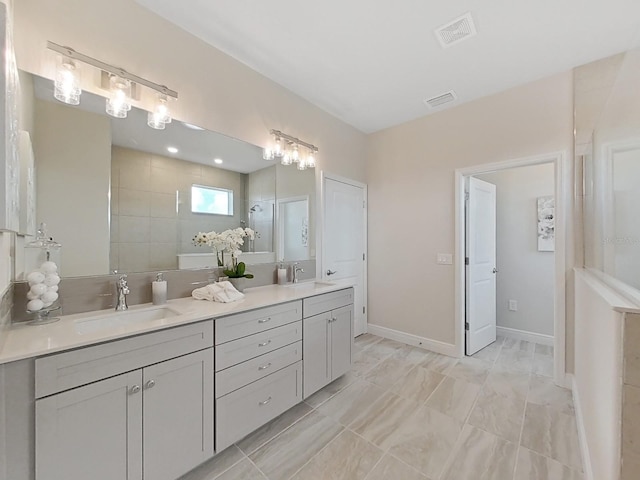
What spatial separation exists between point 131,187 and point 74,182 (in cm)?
28

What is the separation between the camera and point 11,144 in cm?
102

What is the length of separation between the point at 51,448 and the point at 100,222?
1113 millimetres

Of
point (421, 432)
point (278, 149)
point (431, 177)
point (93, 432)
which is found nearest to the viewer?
point (93, 432)

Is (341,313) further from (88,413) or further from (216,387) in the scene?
(88,413)

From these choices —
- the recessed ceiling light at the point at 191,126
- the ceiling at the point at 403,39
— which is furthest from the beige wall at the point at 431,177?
the recessed ceiling light at the point at 191,126

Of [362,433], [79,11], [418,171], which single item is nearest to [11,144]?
[79,11]

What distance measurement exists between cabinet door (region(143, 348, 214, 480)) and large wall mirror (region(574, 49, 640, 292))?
198cm

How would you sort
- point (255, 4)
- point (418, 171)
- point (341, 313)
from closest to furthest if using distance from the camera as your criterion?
1. point (255, 4)
2. point (341, 313)
3. point (418, 171)

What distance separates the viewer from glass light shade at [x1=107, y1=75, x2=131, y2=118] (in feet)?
5.24

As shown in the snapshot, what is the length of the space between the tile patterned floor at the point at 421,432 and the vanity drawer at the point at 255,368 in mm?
425

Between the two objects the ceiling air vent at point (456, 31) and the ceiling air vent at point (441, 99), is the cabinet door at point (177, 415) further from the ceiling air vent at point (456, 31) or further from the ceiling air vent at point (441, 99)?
the ceiling air vent at point (441, 99)

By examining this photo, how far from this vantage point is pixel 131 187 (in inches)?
67.9

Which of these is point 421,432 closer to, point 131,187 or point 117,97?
point 131,187

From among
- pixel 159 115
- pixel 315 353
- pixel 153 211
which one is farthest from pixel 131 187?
pixel 315 353
